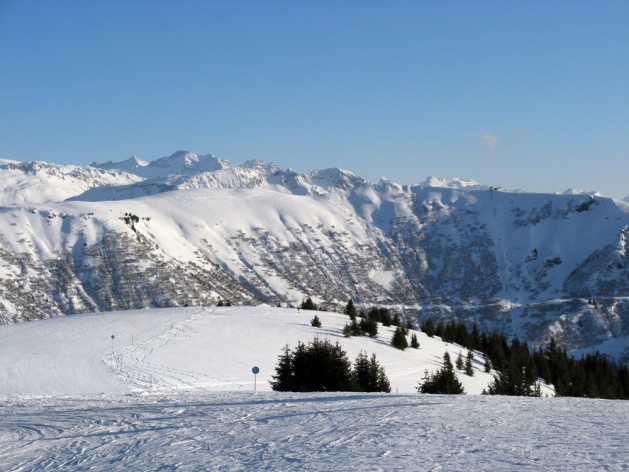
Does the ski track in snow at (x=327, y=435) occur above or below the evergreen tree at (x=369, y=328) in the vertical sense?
below

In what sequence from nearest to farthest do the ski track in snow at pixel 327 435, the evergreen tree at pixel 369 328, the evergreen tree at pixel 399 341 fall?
the ski track in snow at pixel 327 435
the evergreen tree at pixel 399 341
the evergreen tree at pixel 369 328

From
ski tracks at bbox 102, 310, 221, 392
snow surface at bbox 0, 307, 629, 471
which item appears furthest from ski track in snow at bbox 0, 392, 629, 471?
ski tracks at bbox 102, 310, 221, 392

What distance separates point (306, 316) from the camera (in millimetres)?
67500

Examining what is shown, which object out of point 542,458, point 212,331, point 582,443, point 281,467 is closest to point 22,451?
point 281,467

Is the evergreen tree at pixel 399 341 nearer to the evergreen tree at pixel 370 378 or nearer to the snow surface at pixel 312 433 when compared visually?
the evergreen tree at pixel 370 378

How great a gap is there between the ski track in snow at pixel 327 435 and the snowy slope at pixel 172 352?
58.5 feet

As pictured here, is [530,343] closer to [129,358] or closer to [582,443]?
[129,358]

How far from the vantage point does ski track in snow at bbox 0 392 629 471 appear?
10.8 metres

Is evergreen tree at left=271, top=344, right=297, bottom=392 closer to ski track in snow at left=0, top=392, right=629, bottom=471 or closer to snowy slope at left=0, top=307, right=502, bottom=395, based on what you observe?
snowy slope at left=0, top=307, right=502, bottom=395

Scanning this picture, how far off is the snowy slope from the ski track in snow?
58.5 feet

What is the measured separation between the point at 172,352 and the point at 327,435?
34.6 meters

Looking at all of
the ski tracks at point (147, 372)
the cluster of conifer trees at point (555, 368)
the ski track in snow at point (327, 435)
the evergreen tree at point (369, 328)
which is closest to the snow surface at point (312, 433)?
the ski track in snow at point (327, 435)

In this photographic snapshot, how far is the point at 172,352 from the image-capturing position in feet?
150

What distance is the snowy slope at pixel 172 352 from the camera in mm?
36500
